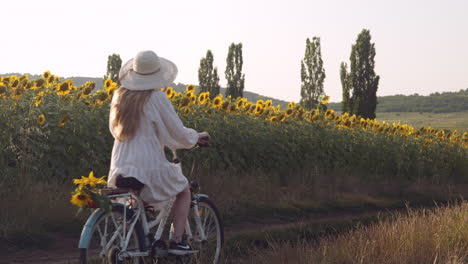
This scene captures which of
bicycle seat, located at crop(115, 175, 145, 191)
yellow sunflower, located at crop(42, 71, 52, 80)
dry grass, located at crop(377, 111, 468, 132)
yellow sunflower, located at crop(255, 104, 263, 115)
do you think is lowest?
dry grass, located at crop(377, 111, 468, 132)

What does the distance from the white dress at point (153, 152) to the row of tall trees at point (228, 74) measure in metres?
41.4

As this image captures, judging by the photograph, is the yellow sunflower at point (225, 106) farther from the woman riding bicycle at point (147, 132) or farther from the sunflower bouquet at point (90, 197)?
the sunflower bouquet at point (90, 197)

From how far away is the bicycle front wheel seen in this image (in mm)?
5344

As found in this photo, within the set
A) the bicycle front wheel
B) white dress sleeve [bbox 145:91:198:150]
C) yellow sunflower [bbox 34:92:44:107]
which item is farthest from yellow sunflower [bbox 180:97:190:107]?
white dress sleeve [bbox 145:91:198:150]

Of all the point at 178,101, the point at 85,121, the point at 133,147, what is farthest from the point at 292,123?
the point at 133,147

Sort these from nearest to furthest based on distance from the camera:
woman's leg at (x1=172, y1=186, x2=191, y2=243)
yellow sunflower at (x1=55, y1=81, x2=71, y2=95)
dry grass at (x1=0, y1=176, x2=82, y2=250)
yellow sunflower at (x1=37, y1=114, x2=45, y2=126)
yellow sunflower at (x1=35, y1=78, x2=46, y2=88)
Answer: woman's leg at (x1=172, y1=186, x2=191, y2=243), dry grass at (x1=0, y1=176, x2=82, y2=250), yellow sunflower at (x1=37, y1=114, x2=45, y2=126), yellow sunflower at (x1=55, y1=81, x2=71, y2=95), yellow sunflower at (x1=35, y1=78, x2=46, y2=88)

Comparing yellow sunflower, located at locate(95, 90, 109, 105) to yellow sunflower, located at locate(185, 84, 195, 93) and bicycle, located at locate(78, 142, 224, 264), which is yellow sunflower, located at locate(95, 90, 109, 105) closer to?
yellow sunflower, located at locate(185, 84, 195, 93)

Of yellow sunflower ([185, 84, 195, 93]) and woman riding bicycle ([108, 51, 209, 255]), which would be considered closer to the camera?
woman riding bicycle ([108, 51, 209, 255])

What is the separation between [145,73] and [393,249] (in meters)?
2.84

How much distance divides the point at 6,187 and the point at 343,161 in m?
7.73

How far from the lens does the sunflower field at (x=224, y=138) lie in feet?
25.7

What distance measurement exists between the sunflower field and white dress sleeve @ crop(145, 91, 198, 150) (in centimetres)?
337

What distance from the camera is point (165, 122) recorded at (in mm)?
4688

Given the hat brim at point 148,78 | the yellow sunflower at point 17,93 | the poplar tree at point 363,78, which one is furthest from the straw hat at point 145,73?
the poplar tree at point 363,78
